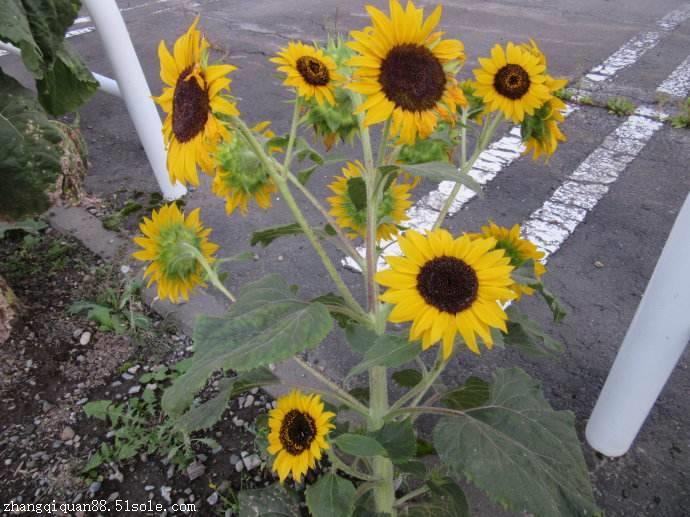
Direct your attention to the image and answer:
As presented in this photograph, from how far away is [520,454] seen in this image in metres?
1.00

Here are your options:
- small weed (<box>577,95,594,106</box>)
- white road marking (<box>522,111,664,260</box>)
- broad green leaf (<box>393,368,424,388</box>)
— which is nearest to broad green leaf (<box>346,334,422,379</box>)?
broad green leaf (<box>393,368,424,388</box>)

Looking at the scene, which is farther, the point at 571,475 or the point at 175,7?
the point at 175,7

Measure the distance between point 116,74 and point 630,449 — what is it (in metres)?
2.46

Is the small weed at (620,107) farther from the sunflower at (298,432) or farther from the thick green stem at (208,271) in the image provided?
the thick green stem at (208,271)

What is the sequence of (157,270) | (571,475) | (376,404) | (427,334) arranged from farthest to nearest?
1. (376,404)
2. (157,270)
3. (571,475)
4. (427,334)

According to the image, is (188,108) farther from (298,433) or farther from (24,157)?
(24,157)

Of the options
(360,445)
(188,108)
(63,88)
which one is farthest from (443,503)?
(63,88)

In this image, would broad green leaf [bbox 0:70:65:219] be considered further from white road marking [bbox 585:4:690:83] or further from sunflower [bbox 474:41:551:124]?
white road marking [bbox 585:4:690:83]

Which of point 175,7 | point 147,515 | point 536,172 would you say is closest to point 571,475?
point 147,515

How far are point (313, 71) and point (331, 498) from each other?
88 centimetres

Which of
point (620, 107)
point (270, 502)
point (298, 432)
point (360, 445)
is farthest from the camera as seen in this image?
point (620, 107)

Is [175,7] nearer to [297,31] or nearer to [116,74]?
[297,31]

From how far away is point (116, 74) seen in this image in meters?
2.55

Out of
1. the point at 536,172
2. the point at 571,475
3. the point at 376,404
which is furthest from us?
the point at 536,172
